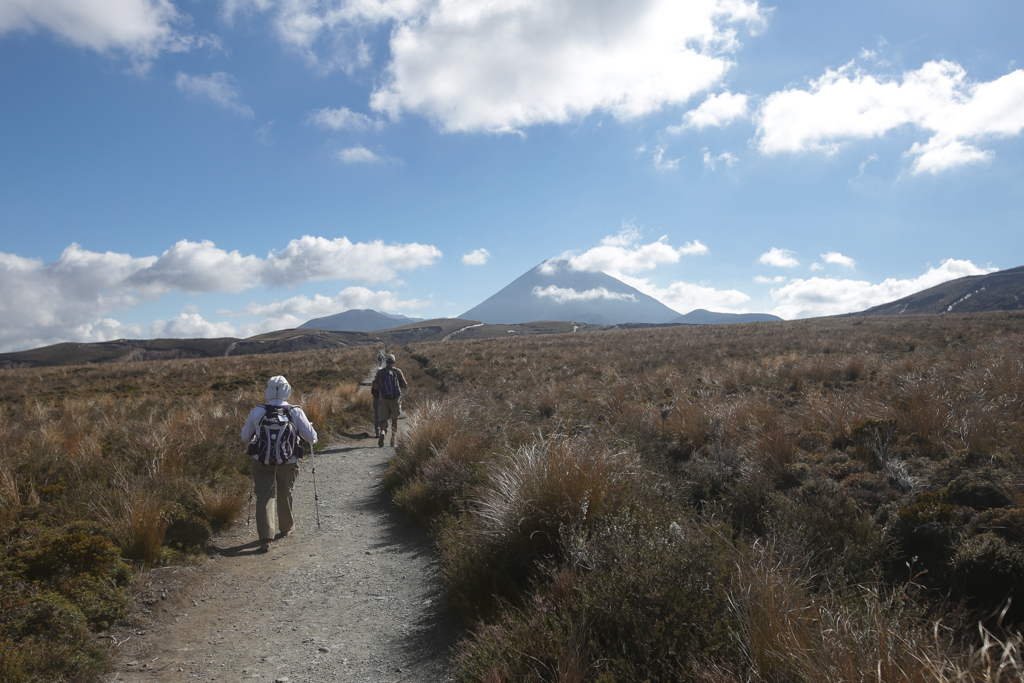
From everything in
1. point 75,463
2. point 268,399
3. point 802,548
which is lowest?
point 802,548

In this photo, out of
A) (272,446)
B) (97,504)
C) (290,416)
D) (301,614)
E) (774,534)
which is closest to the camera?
(774,534)

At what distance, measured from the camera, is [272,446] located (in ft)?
18.0

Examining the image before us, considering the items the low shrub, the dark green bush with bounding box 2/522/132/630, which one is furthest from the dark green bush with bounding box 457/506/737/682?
the dark green bush with bounding box 2/522/132/630

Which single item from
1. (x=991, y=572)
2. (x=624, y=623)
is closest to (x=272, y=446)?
(x=624, y=623)

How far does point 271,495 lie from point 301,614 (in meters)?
1.91

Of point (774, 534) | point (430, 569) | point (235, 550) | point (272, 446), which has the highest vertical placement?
point (272, 446)

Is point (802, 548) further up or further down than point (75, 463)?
further down

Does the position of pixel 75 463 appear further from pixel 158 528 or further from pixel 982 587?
pixel 982 587

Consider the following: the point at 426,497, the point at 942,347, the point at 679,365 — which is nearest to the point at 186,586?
the point at 426,497

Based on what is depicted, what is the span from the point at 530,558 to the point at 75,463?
20.4 ft

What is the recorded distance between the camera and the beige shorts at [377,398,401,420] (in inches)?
428

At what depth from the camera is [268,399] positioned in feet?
18.6

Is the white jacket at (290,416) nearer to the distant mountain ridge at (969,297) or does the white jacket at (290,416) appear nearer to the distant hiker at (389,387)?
the distant hiker at (389,387)

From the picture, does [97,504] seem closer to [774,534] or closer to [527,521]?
[527,521]
